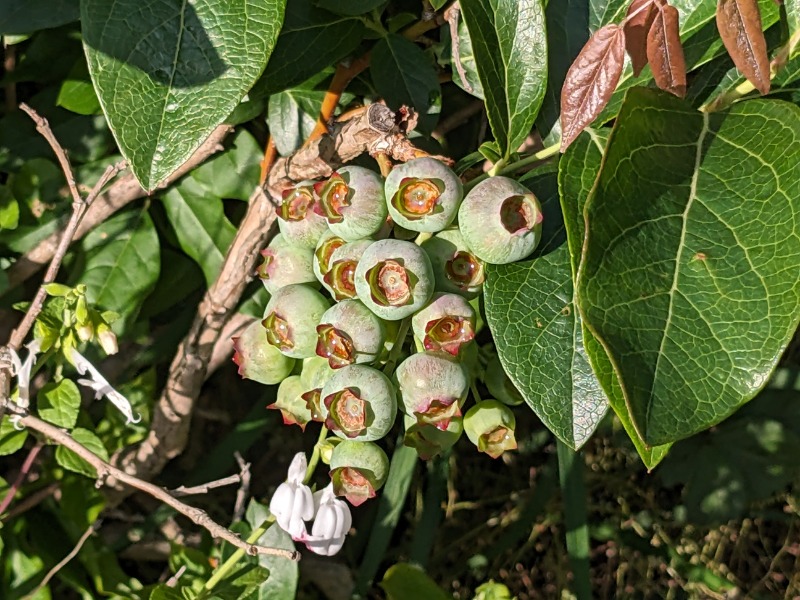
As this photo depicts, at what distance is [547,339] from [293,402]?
10.7 inches

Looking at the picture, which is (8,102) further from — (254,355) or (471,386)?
(471,386)

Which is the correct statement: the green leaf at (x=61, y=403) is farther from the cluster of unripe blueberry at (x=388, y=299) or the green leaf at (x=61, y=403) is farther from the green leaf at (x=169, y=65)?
the green leaf at (x=169, y=65)

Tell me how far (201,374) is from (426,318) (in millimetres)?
675

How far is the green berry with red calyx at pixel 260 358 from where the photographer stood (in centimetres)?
83

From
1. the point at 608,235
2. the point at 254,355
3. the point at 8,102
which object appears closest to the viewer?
the point at 608,235

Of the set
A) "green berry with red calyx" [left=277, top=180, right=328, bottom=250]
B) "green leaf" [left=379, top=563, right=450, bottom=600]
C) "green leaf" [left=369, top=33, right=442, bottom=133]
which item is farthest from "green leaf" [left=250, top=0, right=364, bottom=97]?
"green leaf" [left=379, top=563, right=450, bottom=600]

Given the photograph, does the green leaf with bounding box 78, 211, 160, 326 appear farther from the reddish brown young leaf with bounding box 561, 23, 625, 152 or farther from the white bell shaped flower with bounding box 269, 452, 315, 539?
the reddish brown young leaf with bounding box 561, 23, 625, 152

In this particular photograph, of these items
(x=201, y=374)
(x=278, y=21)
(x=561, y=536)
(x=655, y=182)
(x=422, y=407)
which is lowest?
(x=561, y=536)

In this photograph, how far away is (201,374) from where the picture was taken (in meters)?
1.30

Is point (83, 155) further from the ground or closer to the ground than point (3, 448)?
further from the ground

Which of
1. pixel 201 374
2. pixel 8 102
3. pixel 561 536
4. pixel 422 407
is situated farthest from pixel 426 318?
pixel 561 536

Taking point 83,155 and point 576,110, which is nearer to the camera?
point 576,110

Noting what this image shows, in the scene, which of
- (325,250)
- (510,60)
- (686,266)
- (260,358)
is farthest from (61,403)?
(686,266)

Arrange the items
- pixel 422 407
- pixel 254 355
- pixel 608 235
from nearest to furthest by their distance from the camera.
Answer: pixel 608 235 → pixel 422 407 → pixel 254 355
